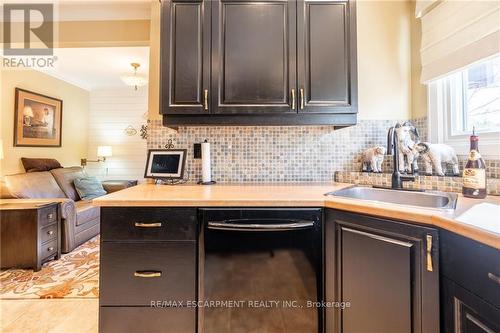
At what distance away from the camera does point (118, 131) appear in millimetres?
5102

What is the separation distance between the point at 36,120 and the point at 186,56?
3.86 metres

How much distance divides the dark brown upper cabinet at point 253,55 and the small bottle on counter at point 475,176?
722mm

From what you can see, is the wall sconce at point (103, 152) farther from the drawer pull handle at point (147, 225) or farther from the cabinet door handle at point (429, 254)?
the cabinet door handle at point (429, 254)

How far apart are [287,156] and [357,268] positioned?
1.02 meters

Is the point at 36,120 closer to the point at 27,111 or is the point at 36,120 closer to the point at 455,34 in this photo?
the point at 27,111

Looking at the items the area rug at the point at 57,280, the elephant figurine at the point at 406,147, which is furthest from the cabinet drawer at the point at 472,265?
the area rug at the point at 57,280

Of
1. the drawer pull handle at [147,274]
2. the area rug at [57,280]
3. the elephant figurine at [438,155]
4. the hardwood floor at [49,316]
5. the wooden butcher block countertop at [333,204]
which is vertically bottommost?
the hardwood floor at [49,316]

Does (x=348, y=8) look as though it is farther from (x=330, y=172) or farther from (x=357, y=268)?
(x=357, y=268)

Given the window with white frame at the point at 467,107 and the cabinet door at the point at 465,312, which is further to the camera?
the window with white frame at the point at 467,107

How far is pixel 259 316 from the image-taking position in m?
1.27

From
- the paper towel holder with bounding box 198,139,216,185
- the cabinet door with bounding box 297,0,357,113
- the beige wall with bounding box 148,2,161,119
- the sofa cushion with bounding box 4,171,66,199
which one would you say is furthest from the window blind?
the sofa cushion with bounding box 4,171,66,199

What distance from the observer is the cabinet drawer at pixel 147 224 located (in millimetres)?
1257

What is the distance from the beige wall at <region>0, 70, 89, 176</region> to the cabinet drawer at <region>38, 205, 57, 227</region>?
66.9 inches

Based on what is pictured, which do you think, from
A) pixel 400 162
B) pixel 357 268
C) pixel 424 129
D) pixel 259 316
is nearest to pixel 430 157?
pixel 400 162
